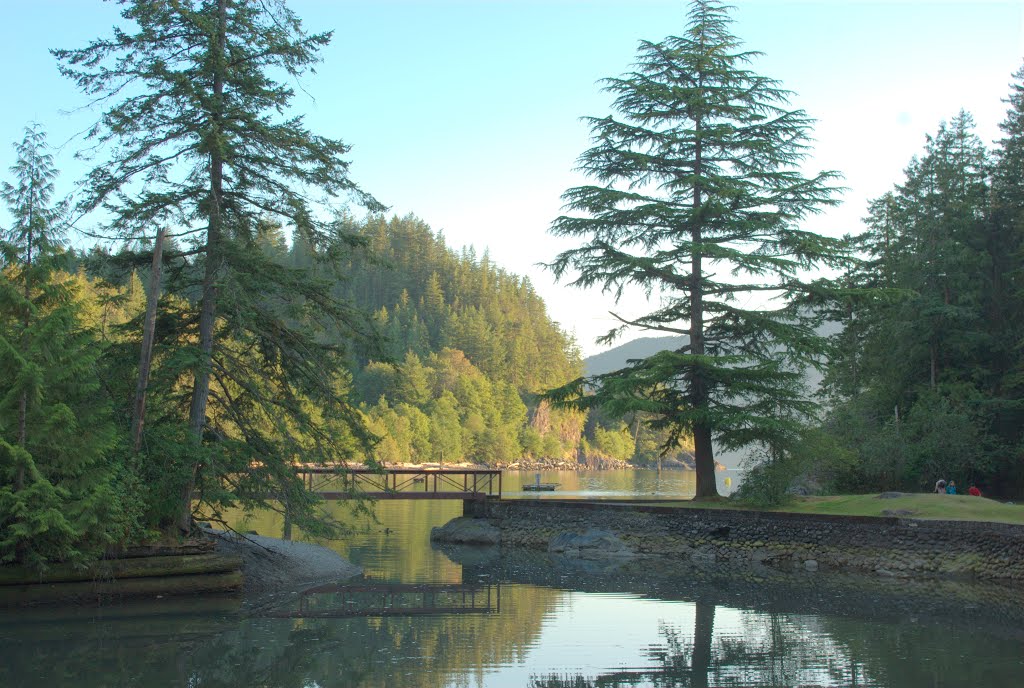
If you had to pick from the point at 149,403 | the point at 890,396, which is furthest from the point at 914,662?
the point at 890,396

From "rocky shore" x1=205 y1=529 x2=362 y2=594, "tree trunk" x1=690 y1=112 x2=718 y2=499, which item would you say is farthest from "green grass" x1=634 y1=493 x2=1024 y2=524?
"rocky shore" x1=205 y1=529 x2=362 y2=594

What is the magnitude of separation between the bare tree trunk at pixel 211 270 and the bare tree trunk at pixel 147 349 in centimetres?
104

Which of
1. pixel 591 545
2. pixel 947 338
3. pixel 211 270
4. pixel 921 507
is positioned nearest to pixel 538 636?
pixel 211 270

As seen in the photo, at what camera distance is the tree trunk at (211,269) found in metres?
20.4

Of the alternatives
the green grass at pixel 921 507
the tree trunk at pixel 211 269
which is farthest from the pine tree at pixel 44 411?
the green grass at pixel 921 507

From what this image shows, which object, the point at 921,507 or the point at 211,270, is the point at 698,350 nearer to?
the point at 921,507

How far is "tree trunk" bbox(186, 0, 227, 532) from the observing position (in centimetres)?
2044

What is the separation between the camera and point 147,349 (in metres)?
19.8

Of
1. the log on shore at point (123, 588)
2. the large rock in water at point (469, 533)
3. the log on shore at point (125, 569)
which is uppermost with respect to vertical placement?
the log on shore at point (125, 569)

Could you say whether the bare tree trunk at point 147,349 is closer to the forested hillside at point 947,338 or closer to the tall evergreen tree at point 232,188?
the tall evergreen tree at point 232,188

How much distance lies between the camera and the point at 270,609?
18.9 metres

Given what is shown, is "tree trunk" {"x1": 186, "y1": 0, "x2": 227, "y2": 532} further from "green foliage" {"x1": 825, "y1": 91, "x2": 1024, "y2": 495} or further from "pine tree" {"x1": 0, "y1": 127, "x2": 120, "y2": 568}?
"green foliage" {"x1": 825, "y1": 91, "x2": 1024, "y2": 495}

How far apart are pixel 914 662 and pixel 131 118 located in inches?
727

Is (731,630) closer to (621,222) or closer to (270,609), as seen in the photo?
(270,609)
